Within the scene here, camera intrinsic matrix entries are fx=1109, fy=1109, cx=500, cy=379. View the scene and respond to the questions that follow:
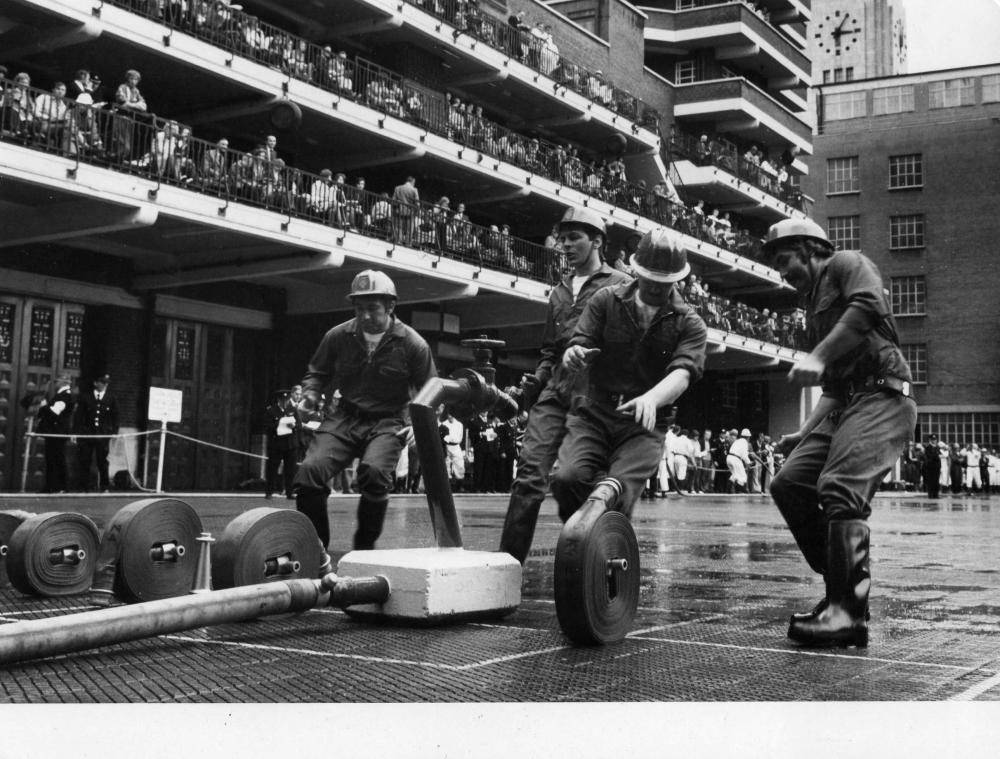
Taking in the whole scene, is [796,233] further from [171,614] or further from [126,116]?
[126,116]

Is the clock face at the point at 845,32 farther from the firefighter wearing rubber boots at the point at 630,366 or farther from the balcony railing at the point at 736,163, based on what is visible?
the balcony railing at the point at 736,163

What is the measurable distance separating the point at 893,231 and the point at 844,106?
6.58 metres

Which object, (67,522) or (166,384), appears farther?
(166,384)

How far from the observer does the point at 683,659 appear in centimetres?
408

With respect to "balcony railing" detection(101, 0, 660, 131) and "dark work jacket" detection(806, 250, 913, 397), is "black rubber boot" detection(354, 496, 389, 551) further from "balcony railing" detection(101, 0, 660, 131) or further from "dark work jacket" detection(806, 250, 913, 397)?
"balcony railing" detection(101, 0, 660, 131)

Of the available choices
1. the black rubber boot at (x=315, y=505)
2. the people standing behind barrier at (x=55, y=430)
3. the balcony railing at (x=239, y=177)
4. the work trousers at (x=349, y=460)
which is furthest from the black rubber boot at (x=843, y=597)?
the people standing behind barrier at (x=55, y=430)

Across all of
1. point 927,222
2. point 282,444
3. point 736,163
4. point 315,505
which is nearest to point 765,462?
point 736,163

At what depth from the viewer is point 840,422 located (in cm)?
479

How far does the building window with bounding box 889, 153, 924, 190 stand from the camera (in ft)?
164

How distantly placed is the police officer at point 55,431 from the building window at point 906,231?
42366 mm

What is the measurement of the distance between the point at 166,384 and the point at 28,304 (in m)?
3.61

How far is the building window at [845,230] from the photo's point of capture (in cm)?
5369
